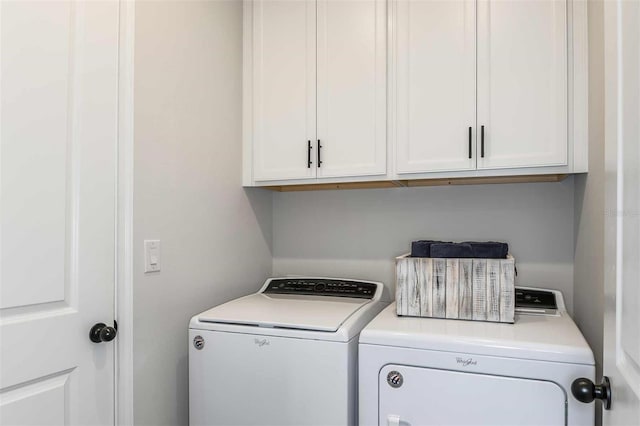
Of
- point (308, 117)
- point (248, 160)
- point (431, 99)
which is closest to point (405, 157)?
point (431, 99)

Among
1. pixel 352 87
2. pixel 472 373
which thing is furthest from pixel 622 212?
pixel 352 87

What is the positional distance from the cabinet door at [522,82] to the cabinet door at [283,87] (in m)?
0.74

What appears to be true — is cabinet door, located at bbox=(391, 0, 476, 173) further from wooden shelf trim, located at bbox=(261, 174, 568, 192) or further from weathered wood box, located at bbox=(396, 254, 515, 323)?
weathered wood box, located at bbox=(396, 254, 515, 323)

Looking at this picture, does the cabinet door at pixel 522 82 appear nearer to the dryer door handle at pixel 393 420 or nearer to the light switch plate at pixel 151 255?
the dryer door handle at pixel 393 420

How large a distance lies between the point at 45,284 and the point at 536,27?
1.90m

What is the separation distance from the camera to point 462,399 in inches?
51.2

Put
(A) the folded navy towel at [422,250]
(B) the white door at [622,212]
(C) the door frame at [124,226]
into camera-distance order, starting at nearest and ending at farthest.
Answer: (B) the white door at [622,212], (C) the door frame at [124,226], (A) the folded navy towel at [422,250]

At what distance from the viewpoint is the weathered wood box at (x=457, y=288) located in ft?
4.92

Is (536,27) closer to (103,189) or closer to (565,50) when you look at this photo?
(565,50)

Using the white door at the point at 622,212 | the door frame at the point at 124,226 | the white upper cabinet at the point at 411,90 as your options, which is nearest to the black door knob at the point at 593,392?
the white door at the point at 622,212

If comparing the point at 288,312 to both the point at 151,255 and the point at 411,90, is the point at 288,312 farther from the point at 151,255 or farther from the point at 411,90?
the point at 411,90

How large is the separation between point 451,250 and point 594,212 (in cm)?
48

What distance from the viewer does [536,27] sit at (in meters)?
1.63

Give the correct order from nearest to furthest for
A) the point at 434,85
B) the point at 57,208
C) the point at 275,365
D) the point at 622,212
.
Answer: the point at 622,212 < the point at 57,208 < the point at 275,365 < the point at 434,85
